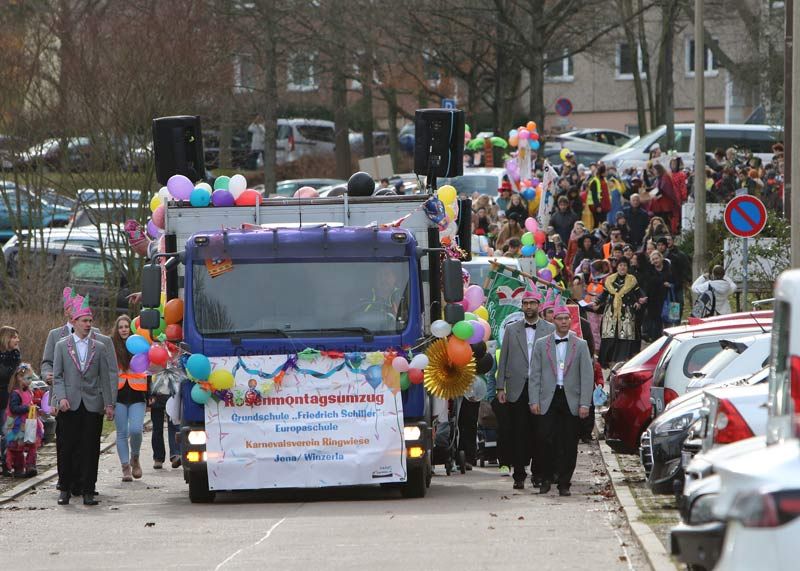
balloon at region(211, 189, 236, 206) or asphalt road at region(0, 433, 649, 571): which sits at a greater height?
balloon at region(211, 189, 236, 206)

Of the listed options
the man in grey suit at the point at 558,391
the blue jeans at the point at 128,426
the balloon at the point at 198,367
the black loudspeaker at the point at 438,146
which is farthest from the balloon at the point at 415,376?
the blue jeans at the point at 128,426

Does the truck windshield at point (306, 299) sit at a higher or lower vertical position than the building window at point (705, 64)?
lower

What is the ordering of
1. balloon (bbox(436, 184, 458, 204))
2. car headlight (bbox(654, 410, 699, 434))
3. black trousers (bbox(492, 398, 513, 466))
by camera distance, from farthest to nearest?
1. balloon (bbox(436, 184, 458, 204))
2. black trousers (bbox(492, 398, 513, 466))
3. car headlight (bbox(654, 410, 699, 434))

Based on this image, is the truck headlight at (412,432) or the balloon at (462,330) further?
the balloon at (462,330)

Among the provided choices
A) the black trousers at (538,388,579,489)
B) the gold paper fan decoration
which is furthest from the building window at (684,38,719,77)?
the gold paper fan decoration

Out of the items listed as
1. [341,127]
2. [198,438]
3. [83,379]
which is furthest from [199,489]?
[341,127]

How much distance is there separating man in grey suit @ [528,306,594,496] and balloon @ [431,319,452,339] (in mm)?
1295

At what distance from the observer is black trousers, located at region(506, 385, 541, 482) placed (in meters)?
16.2

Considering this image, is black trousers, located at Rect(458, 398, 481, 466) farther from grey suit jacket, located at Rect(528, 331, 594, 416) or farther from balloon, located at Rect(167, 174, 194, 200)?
balloon, located at Rect(167, 174, 194, 200)

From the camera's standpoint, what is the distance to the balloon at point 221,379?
14594 millimetres

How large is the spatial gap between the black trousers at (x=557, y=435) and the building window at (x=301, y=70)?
27.0m

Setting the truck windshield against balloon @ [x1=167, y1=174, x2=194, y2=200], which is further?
balloon @ [x1=167, y1=174, x2=194, y2=200]

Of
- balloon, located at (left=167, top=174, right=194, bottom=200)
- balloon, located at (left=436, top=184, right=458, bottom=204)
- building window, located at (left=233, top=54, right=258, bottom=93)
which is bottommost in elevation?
balloon, located at (left=436, top=184, right=458, bottom=204)

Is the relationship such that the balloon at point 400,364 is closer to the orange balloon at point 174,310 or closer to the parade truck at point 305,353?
the parade truck at point 305,353
